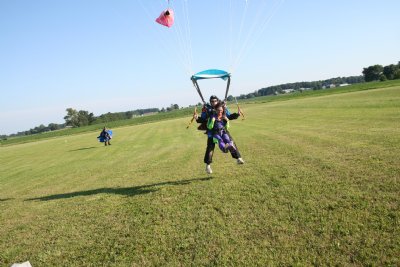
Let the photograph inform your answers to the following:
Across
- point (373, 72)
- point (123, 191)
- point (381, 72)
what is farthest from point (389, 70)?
point (123, 191)

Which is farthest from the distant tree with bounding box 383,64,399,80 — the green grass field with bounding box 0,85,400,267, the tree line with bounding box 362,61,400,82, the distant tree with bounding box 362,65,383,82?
the green grass field with bounding box 0,85,400,267

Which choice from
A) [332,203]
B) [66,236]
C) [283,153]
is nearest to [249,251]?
[332,203]

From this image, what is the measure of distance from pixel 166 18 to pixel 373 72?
16161 cm

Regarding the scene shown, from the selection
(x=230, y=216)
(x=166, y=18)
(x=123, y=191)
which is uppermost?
(x=166, y=18)

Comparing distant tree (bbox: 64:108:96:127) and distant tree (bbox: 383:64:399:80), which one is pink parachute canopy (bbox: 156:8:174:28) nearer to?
distant tree (bbox: 383:64:399:80)

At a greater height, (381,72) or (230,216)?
(230,216)

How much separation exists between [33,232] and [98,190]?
346 centimetres

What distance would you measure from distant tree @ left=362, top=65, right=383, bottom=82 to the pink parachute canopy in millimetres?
156421

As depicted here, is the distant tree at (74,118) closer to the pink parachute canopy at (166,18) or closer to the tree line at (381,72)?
the tree line at (381,72)

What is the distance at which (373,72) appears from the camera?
148 m

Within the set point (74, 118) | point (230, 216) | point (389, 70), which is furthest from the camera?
point (74, 118)

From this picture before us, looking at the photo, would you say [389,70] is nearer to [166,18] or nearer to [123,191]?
[166,18]

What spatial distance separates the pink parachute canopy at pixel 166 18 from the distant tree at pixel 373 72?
15642 centimetres

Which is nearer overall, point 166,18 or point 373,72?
point 166,18
